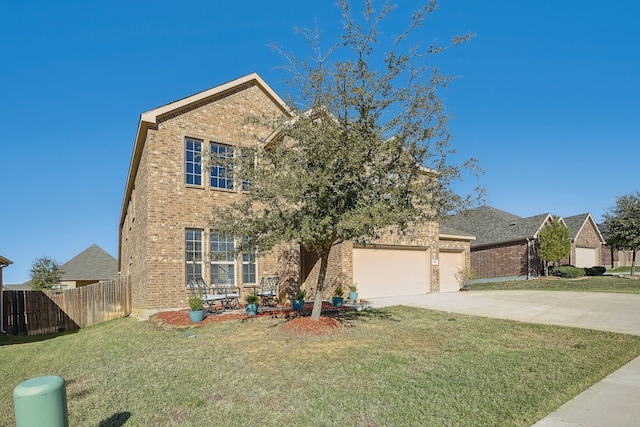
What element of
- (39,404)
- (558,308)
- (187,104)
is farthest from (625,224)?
(39,404)

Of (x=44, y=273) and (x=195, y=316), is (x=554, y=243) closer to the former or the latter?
(x=195, y=316)

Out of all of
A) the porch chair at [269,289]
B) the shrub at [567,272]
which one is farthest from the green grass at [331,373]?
the shrub at [567,272]

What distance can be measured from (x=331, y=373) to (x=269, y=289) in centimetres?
859

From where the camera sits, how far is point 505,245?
2880 centimetres

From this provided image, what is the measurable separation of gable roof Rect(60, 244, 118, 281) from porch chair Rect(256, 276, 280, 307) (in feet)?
71.9

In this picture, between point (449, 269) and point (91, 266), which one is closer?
point (449, 269)

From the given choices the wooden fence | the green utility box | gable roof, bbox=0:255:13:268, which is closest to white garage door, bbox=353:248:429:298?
the wooden fence

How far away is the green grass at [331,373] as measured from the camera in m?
4.47

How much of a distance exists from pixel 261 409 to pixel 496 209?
3267 centimetres

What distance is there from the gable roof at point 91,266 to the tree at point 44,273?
52 cm

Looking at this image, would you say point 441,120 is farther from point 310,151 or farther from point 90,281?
point 90,281

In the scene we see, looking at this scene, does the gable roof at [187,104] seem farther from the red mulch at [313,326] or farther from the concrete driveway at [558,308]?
the concrete driveway at [558,308]

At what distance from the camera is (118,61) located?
45.5 ft

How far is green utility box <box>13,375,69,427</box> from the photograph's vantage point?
11.1ft
